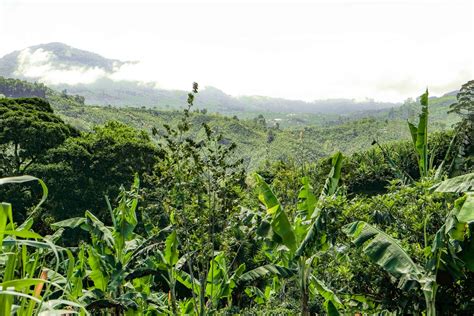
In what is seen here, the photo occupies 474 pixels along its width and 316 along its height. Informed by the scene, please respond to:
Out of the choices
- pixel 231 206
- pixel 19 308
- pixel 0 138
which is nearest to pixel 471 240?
pixel 231 206

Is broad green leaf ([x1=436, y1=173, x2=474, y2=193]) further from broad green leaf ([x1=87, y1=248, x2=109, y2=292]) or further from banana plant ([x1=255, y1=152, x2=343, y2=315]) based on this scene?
broad green leaf ([x1=87, y1=248, x2=109, y2=292])

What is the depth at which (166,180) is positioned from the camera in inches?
364

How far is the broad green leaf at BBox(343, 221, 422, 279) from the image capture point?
627 centimetres

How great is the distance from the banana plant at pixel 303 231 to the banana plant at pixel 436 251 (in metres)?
1.20

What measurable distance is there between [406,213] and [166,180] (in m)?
4.72

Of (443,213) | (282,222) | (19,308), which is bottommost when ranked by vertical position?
(282,222)

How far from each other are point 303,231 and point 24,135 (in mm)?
15387

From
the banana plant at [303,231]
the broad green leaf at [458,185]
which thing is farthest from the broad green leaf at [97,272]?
the broad green leaf at [458,185]

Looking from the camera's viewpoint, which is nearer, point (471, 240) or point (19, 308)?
point (19, 308)

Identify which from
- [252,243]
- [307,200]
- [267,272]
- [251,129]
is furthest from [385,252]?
[251,129]

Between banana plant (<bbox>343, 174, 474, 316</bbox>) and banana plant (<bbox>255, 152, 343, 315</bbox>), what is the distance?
120 cm

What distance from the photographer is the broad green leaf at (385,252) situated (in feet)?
20.6

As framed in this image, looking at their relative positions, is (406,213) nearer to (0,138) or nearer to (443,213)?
(443,213)

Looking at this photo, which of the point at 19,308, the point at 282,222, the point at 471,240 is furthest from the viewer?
the point at 282,222
